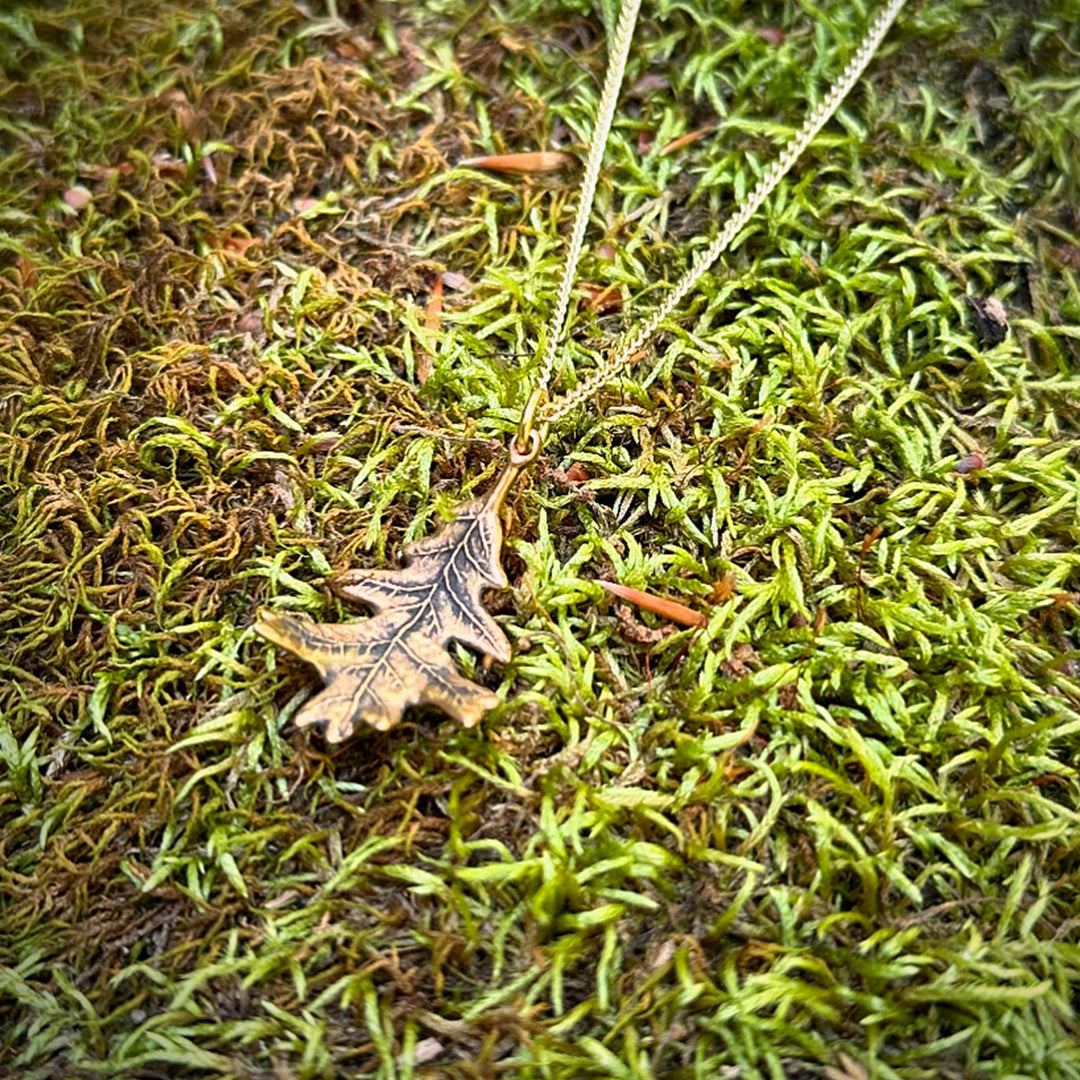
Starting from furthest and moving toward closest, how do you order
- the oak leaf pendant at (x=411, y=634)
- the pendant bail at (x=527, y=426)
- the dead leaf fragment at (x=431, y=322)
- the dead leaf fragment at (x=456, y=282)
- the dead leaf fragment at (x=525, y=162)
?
the dead leaf fragment at (x=525, y=162) < the dead leaf fragment at (x=456, y=282) < the dead leaf fragment at (x=431, y=322) < the pendant bail at (x=527, y=426) < the oak leaf pendant at (x=411, y=634)

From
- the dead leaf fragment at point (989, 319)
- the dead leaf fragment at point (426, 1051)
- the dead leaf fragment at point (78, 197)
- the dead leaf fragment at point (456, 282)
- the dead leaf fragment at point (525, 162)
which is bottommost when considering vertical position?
the dead leaf fragment at point (426, 1051)

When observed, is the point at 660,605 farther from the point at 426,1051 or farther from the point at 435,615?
the point at 426,1051

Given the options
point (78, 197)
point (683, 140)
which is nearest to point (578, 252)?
point (683, 140)

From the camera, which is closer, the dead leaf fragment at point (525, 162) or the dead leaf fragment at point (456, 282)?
the dead leaf fragment at point (456, 282)

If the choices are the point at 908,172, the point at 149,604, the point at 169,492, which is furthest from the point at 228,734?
the point at 908,172

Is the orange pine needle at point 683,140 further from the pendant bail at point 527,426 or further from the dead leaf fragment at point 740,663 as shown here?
the dead leaf fragment at point 740,663

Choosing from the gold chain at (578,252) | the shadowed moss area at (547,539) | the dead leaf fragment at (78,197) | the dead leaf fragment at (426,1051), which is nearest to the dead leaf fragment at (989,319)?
the shadowed moss area at (547,539)

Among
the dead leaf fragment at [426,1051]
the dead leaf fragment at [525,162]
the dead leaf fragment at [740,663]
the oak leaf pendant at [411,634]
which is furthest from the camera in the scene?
the dead leaf fragment at [525,162]
